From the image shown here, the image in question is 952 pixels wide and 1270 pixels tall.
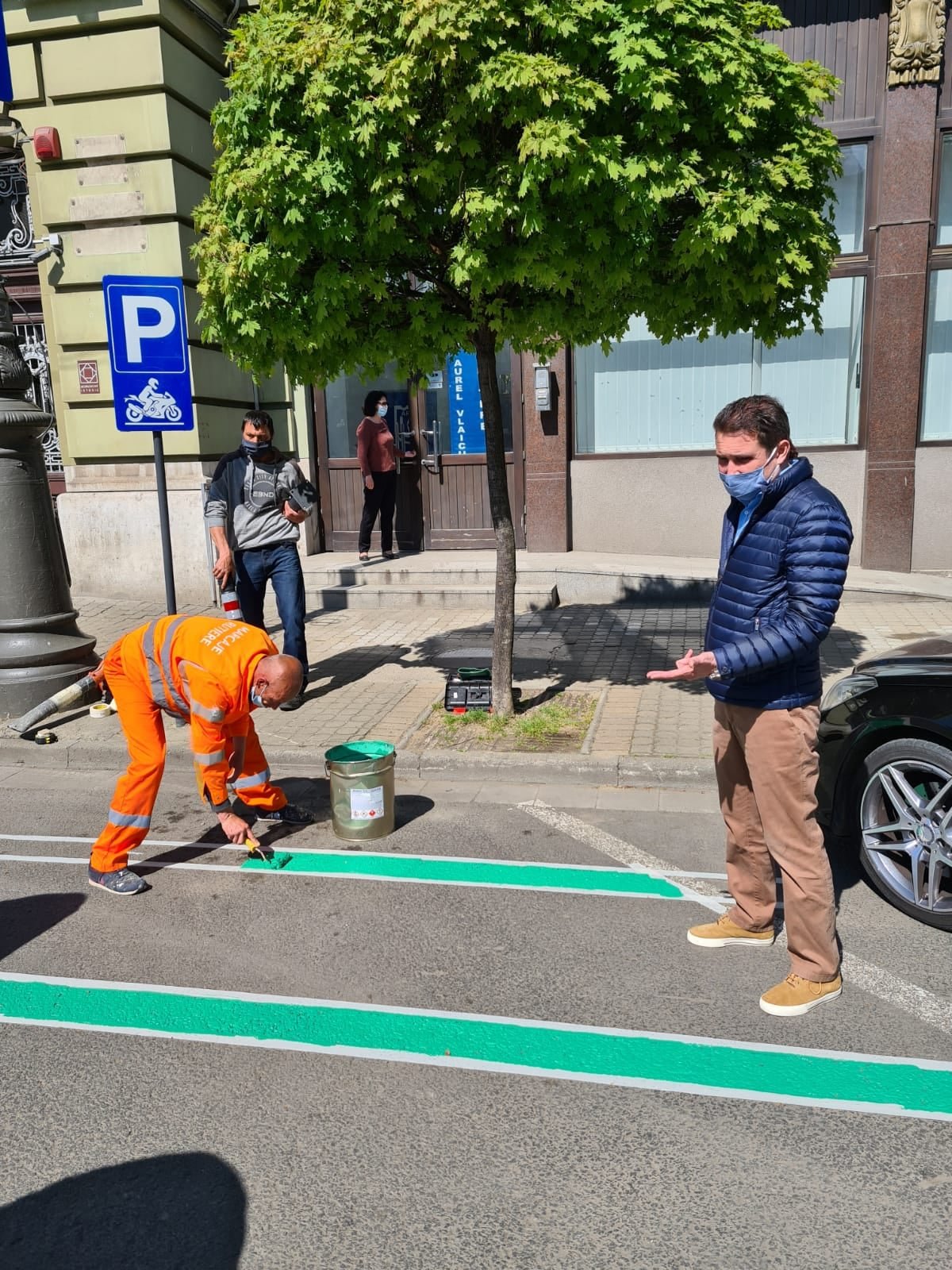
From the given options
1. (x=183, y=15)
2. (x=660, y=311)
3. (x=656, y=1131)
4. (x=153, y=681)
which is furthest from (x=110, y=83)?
(x=656, y=1131)

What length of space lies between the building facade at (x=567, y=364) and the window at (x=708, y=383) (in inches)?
1.0

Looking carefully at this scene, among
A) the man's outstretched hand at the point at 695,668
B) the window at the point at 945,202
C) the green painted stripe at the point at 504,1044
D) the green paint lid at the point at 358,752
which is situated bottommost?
the green painted stripe at the point at 504,1044

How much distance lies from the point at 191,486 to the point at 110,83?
4401 mm

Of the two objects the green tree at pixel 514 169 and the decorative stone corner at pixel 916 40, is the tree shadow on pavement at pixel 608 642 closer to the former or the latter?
the green tree at pixel 514 169

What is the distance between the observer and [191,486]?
449 inches

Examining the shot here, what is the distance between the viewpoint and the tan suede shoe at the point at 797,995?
140 inches

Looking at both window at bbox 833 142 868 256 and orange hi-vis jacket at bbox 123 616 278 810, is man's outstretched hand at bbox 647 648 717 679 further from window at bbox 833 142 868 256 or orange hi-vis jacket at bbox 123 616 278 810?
window at bbox 833 142 868 256

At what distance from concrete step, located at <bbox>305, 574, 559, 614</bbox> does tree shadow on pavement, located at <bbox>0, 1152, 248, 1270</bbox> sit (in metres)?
8.33

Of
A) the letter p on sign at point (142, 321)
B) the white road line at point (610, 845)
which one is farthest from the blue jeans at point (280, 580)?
the white road line at point (610, 845)

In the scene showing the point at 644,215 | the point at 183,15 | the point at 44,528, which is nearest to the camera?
the point at 644,215

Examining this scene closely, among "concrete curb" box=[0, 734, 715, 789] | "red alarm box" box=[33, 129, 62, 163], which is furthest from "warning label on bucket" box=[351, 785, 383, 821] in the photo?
"red alarm box" box=[33, 129, 62, 163]

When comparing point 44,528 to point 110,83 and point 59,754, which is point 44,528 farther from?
point 110,83

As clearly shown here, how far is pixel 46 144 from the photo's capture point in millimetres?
10812

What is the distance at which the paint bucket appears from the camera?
5.20 m
